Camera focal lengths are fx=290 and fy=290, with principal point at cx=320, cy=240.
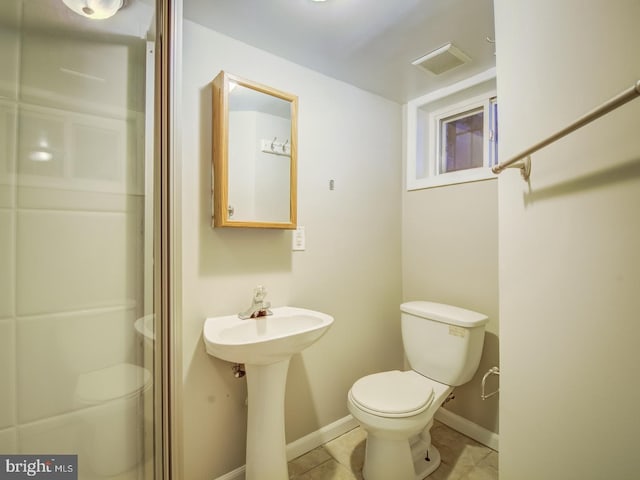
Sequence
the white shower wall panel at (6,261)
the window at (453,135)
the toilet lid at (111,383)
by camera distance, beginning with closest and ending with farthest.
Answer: the white shower wall panel at (6,261)
the toilet lid at (111,383)
the window at (453,135)

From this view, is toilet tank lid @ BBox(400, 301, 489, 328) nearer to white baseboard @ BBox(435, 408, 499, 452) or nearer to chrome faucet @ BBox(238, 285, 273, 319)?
white baseboard @ BBox(435, 408, 499, 452)

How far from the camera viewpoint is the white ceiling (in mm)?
1189

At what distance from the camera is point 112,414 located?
3.10 feet

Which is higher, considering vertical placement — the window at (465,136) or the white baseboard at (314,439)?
the window at (465,136)

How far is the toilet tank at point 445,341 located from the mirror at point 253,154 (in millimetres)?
943

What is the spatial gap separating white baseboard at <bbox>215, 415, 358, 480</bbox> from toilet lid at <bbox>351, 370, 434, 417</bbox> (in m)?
0.47

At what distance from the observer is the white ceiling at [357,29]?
1.19m

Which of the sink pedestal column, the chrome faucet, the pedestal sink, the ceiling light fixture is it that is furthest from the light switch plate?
the ceiling light fixture

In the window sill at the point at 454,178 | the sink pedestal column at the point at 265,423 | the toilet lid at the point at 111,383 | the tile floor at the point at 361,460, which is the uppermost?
the window sill at the point at 454,178

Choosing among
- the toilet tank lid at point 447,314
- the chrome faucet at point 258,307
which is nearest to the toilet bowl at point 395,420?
the toilet tank lid at point 447,314

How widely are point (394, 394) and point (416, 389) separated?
0.13m

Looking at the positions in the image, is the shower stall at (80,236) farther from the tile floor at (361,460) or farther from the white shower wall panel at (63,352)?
the tile floor at (361,460)

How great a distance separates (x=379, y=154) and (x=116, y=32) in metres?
1.51

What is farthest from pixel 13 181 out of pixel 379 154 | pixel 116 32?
pixel 379 154
